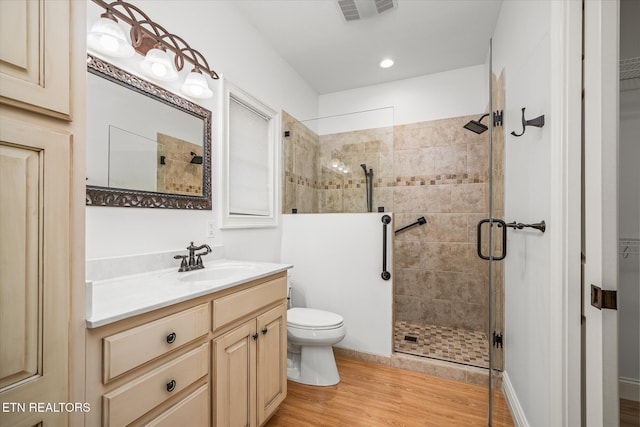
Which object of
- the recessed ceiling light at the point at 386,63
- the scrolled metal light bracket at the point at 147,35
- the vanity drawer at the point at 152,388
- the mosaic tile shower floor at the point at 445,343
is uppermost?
the recessed ceiling light at the point at 386,63

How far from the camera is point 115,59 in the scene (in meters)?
1.35

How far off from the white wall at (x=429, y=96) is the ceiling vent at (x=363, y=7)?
106 cm

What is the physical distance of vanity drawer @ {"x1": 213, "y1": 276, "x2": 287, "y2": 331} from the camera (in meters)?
1.22

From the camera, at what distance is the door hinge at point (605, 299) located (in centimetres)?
94

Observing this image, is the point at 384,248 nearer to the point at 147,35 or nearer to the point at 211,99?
the point at 211,99

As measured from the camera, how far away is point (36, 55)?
24.3 inches

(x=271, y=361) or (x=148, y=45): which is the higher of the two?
(x=148, y=45)

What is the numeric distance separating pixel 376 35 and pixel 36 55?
2470 millimetres

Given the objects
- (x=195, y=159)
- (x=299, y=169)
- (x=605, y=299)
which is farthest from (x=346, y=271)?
(x=605, y=299)

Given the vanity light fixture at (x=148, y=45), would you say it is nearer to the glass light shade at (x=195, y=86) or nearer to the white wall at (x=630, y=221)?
the glass light shade at (x=195, y=86)

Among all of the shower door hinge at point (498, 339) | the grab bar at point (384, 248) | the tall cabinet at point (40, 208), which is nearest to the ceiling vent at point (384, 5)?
the grab bar at point (384, 248)

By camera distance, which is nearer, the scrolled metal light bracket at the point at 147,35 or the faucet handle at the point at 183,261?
the scrolled metal light bracket at the point at 147,35

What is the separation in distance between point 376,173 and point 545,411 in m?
1.92

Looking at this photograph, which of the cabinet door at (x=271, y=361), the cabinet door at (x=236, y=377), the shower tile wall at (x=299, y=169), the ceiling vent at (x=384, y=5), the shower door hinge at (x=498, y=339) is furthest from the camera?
the shower tile wall at (x=299, y=169)
